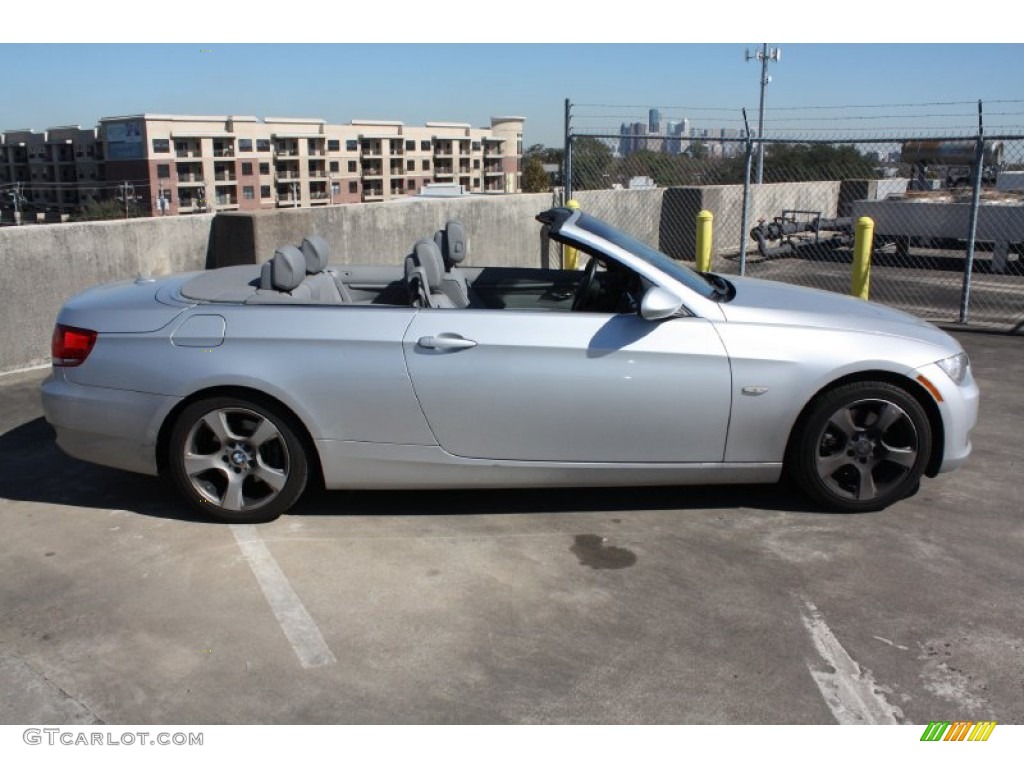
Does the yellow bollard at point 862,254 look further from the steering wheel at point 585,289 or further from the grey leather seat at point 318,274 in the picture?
the grey leather seat at point 318,274

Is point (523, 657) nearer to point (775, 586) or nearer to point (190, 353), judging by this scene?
point (775, 586)

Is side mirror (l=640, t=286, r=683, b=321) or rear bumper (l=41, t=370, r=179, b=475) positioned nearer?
side mirror (l=640, t=286, r=683, b=321)

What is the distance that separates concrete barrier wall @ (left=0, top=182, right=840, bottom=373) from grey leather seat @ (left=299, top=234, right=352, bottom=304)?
128 inches

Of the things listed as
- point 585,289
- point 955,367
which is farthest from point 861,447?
point 585,289

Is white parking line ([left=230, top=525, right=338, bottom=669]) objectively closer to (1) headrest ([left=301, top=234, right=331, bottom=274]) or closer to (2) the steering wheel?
(1) headrest ([left=301, top=234, right=331, bottom=274])

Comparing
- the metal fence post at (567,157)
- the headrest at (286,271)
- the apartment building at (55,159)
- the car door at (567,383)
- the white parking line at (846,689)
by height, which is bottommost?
the white parking line at (846,689)

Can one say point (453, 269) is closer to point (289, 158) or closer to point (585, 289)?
point (585, 289)

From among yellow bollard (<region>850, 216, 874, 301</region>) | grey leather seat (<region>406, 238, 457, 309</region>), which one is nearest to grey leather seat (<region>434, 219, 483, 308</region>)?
grey leather seat (<region>406, 238, 457, 309</region>)

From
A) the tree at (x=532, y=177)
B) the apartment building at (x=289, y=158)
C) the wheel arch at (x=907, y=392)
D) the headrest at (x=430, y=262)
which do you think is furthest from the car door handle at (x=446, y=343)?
the apartment building at (x=289, y=158)

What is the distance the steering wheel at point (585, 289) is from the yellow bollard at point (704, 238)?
5564 mm

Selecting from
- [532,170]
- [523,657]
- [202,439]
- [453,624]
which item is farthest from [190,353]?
[532,170]

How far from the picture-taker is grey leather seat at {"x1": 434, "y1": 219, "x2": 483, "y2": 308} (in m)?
5.33

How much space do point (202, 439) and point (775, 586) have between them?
2.69 m

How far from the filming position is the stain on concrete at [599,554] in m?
4.22
